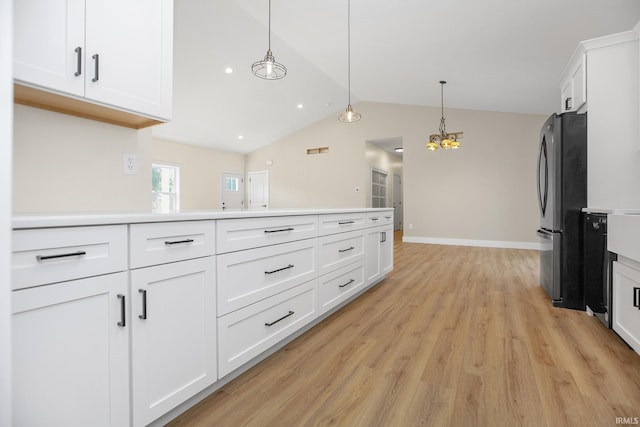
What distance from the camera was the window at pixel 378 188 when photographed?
8.93m

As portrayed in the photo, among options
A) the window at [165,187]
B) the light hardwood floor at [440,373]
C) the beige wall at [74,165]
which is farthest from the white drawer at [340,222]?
the window at [165,187]

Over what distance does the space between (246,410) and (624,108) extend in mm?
3331

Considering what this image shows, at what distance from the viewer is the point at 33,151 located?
1.47 m

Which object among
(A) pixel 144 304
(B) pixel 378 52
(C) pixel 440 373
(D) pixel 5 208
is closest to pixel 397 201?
(B) pixel 378 52

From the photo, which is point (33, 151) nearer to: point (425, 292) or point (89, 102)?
point (89, 102)

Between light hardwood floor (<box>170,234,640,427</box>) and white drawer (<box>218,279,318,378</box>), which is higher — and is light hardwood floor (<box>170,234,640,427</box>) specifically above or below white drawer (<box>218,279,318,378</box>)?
below

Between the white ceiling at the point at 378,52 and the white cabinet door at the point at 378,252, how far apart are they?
8.22 ft

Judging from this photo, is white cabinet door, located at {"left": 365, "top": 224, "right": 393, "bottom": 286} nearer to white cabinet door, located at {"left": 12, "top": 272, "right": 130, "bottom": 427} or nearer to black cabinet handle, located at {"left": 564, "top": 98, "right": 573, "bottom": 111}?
black cabinet handle, located at {"left": 564, "top": 98, "right": 573, "bottom": 111}

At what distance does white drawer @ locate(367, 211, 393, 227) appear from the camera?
3.10 meters

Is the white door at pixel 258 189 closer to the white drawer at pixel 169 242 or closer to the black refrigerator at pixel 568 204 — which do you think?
the black refrigerator at pixel 568 204

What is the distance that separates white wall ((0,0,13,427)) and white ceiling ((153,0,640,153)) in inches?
145

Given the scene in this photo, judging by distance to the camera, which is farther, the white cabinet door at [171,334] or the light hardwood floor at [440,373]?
the light hardwood floor at [440,373]

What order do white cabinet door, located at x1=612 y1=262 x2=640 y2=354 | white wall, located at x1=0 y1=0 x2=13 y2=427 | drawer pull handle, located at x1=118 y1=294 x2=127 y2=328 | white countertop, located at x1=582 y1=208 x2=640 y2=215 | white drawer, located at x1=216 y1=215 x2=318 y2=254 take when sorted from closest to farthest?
white wall, located at x1=0 y1=0 x2=13 y2=427
drawer pull handle, located at x1=118 y1=294 x2=127 y2=328
white drawer, located at x1=216 y1=215 x2=318 y2=254
white cabinet door, located at x1=612 y1=262 x2=640 y2=354
white countertop, located at x1=582 y1=208 x2=640 y2=215

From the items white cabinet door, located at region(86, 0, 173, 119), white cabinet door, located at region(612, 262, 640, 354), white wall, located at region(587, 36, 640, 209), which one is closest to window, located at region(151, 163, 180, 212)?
white cabinet door, located at region(86, 0, 173, 119)
